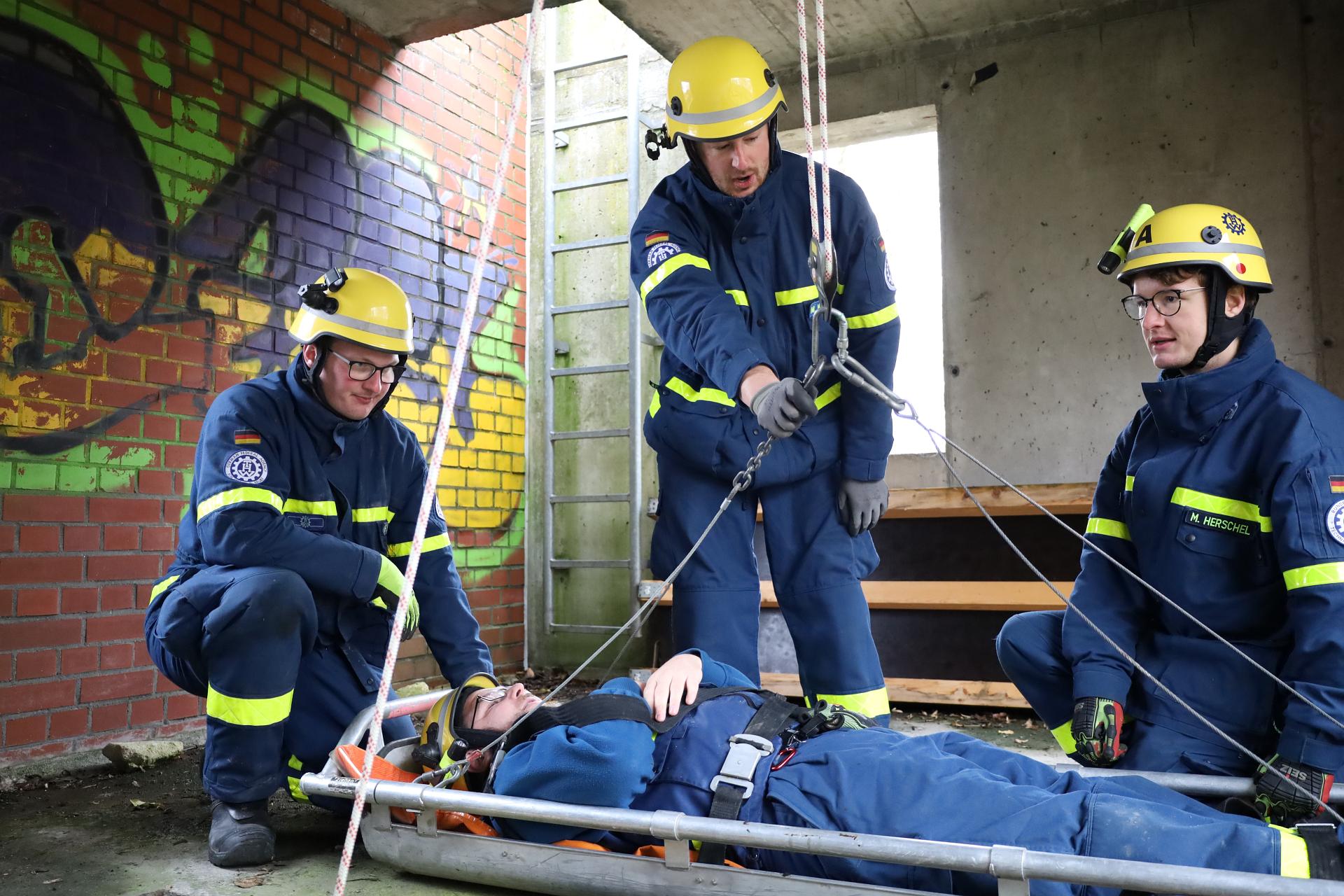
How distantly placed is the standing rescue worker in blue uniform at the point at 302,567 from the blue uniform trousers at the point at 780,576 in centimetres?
66

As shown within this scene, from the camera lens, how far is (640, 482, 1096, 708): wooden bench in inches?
179

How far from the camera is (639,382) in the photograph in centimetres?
584

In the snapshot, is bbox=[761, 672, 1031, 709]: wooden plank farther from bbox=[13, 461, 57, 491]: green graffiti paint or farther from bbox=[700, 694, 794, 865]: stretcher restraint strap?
bbox=[13, 461, 57, 491]: green graffiti paint

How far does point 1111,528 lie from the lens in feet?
8.20

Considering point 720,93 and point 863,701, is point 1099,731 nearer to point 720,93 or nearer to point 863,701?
point 863,701

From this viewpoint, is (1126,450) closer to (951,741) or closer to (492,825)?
(951,741)

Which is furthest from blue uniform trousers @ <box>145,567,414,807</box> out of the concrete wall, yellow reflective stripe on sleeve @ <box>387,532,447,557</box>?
the concrete wall

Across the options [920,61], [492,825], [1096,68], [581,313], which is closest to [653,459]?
[581,313]

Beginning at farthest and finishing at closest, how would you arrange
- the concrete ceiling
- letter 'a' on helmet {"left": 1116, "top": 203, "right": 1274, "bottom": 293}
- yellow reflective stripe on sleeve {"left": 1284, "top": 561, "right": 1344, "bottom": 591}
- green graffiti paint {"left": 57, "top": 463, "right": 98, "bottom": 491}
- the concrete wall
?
the concrete ceiling, the concrete wall, green graffiti paint {"left": 57, "top": 463, "right": 98, "bottom": 491}, letter 'a' on helmet {"left": 1116, "top": 203, "right": 1274, "bottom": 293}, yellow reflective stripe on sleeve {"left": 1284, "top": 561, "right": 1344, "bottom": 591}

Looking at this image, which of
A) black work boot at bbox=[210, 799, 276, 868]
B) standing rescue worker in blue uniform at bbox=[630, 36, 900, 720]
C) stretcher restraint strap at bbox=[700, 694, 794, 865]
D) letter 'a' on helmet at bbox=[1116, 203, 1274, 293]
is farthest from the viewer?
standing rescue worker in blue uniform at bbox=[630, 36, 900, 720]

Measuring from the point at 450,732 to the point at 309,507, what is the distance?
31.0 inches

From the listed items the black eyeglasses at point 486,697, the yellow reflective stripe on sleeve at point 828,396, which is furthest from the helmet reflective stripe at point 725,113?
the black eyeglasses at point 486,697

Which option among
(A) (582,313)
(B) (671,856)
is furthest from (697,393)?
(A) (582,313)

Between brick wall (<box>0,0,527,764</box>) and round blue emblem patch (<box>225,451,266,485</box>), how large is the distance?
141 centimetres
